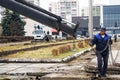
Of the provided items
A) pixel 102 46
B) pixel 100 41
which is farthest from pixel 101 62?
pixel 100 41

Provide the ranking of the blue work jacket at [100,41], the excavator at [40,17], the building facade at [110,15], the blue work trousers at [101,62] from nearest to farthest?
the excavator at [40,17] < the blue work jacket at [100,41] < the blue work trousers at [101,62] < the building facade at [110,15]

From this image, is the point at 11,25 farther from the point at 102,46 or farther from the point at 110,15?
the point at 110,15

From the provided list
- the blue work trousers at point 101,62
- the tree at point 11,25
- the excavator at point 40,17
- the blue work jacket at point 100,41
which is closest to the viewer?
the excavator at point 40,17

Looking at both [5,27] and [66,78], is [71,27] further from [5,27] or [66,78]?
[5,27]

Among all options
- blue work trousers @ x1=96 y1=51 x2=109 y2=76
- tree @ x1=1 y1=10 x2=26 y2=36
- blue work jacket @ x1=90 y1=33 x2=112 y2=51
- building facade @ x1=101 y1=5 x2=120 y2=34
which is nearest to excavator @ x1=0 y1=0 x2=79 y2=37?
blue work jacket @ x1=90 y1=33 x2=112 y2=51

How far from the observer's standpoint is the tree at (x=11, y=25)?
247ft

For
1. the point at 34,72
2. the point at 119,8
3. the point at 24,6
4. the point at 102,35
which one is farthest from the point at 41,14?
the point at 119,8

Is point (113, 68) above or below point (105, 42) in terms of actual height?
below

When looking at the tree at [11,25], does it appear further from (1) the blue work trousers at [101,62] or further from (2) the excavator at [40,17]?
(2) the excavator at [40,17]

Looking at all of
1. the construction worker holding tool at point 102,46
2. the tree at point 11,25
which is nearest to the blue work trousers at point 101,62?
the construction worker holding tool at point 102,46

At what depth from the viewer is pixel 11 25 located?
247 ft

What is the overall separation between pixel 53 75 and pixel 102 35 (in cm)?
215

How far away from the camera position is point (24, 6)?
12.4 m

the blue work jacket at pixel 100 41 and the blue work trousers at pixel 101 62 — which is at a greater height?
the blue work jacket at pixel 100 41
